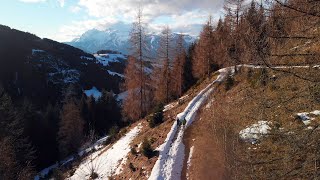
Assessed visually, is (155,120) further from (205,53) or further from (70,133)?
(70,133)

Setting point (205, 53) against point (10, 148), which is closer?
point (10, 148)

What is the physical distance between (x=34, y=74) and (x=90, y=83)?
93.6ft

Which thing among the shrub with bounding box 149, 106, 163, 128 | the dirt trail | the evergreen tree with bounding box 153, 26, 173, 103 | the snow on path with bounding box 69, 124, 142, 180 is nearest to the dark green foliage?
the snow on path with bounding box 69, 124, 142, 180

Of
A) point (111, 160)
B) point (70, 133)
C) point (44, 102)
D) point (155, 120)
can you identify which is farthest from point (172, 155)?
point (44, 102)

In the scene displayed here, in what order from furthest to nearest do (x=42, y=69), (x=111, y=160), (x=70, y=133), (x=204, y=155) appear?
(x=42, y=69), (x=70, y=133), (x=111, y=160), (x=204, y=155)

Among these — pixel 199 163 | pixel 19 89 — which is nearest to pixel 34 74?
pixel 19 89

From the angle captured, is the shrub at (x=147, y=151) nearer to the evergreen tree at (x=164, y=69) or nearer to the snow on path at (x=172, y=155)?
the snow on path at (x=172, y=155)

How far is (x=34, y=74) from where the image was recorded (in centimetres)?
12675

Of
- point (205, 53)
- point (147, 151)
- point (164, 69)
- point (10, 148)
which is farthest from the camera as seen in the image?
point (164, 69)

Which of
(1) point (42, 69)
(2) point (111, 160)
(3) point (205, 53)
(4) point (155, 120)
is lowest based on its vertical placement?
(2) point (111, 160)

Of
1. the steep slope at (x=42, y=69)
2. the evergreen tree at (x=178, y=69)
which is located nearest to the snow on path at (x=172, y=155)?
the evergreen tree at (x=178, y=69)

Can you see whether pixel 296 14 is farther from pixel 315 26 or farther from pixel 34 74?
pixel 34 74

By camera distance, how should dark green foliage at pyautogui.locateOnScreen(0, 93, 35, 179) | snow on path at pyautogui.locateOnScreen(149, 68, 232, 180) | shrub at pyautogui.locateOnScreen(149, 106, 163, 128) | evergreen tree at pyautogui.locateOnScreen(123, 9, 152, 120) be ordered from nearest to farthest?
snow on path at pyautogui.locateOnScreen(149, 68, 232, 180) → dark green foliage at pyautogui.locateOnScreen(0, 93, 35, 179) → shrub at pyautogui.locateOnScreen(149, 106, 163, 128) → evergreen tree at pyautogui.locateOnScreen(123, 9, 152, 120)

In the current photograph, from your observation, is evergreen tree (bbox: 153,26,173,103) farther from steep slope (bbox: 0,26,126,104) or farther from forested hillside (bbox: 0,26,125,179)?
steep slope (bbox: 0,26,126,104)
